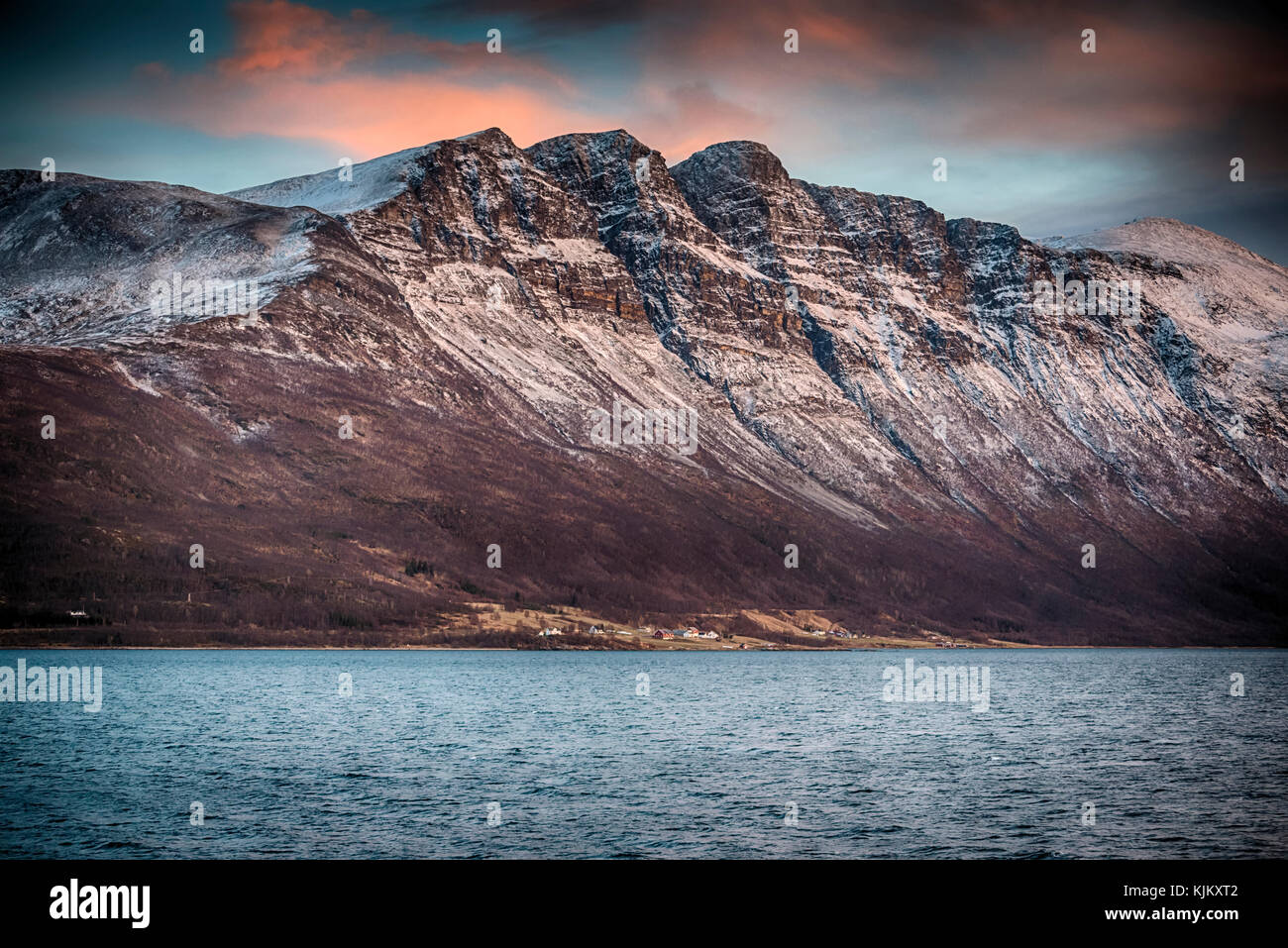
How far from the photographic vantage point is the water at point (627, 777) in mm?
59094

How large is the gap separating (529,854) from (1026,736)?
67341mm

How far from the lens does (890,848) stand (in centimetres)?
5784

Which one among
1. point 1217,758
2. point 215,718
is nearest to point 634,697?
point 215,718

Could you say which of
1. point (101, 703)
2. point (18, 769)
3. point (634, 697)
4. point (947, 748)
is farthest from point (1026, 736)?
point (101, 703)

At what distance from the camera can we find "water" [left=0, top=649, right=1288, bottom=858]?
59094mm

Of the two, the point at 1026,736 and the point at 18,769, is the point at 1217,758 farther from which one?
the point at 18,769

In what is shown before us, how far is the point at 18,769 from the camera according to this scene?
261ft

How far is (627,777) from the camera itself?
262 ft

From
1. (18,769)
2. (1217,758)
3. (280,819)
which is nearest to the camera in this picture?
(280,819)
